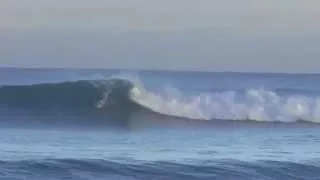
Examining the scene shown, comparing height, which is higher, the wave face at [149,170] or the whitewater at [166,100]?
the whitewater at [166,100]

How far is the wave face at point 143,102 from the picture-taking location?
15.2m

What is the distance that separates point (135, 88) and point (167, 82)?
4.66m

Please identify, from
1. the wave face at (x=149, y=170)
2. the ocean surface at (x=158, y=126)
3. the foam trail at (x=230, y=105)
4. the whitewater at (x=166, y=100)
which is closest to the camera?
the wave face at (x=149, y=170)

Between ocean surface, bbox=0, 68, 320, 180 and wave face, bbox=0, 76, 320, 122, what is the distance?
0.02 metres

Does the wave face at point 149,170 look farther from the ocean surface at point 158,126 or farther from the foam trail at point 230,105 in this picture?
the foam trail at point 230,105

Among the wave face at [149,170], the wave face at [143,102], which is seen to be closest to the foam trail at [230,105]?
the wave face at [143,102]

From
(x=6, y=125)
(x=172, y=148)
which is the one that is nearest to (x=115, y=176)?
(x=172, y=148)

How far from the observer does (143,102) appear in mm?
16000

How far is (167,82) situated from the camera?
21188 mm

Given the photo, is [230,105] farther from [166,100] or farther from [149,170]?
[149,170]

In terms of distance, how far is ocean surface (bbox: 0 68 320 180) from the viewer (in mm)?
8688

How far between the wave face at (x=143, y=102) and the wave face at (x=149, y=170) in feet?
19.5

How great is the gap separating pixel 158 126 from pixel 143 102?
7.18ft

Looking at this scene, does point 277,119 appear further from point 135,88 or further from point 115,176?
point 115,176
